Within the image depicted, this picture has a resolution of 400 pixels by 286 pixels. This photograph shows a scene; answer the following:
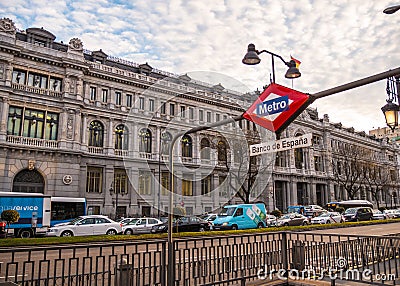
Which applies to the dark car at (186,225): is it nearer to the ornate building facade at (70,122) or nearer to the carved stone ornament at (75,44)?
the ornate building facade at (70,122)

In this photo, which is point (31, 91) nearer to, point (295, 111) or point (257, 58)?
point (257, 58)

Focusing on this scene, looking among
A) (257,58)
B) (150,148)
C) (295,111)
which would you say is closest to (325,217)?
(150,148)

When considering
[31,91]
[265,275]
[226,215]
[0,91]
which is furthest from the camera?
[31,91]

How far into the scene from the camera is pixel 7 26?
1312 inches

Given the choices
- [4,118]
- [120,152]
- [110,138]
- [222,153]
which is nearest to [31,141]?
[4,118]

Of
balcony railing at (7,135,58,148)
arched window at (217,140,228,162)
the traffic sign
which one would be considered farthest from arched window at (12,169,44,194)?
the traffic sign

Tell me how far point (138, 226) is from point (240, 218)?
28.6ft

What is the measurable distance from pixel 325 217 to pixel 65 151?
28.4 m

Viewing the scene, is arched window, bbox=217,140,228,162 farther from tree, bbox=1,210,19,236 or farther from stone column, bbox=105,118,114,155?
stone column, bbox=105,118,114,155

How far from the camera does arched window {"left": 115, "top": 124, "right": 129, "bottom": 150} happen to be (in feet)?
132

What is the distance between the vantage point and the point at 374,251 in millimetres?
8984

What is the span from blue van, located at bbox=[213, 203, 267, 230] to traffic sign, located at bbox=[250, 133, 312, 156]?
22544 millimetres

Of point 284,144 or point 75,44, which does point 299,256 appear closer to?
point 284,144

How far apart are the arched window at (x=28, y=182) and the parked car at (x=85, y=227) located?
36.6 feet
